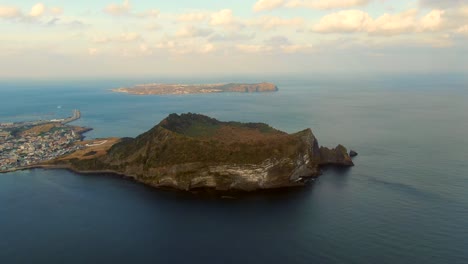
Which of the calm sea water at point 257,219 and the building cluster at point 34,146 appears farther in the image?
the building cluster at point 34,146

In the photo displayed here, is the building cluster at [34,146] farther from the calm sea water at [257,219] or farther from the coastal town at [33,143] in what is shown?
the calm sea water at [257,219]

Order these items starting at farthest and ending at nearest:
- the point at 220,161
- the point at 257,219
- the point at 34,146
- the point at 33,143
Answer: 1. the point at 33,143
2. the point at 34,146
3. the point at 220,161
4. the point at 257,219

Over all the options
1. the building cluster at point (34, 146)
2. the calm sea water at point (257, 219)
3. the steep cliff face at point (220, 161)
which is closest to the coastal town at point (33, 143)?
→ the building cluster at point (34, 146)

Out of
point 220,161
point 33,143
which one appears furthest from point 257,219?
point 33,143

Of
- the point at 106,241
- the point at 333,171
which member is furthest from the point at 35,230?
the point at 333,171

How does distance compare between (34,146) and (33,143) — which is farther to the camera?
(33,143)

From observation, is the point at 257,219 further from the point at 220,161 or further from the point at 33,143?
the point at 33,143

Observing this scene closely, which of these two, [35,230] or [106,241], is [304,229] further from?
[35,230]
